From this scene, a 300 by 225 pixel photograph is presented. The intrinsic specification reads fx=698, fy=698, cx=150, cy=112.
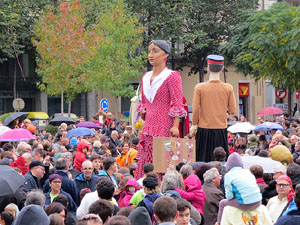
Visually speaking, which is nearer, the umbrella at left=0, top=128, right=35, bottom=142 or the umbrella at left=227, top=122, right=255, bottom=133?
the umbrella at left=0, top=128, right=35, bottom=142

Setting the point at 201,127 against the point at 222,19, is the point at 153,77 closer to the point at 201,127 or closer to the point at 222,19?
the point at 201,127

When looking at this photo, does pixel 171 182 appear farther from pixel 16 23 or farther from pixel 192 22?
pixel 192 22

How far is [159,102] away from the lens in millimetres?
11500

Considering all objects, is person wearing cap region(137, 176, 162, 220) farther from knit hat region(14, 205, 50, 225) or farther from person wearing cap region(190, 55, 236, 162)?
person wearing cap region(190, 55, 236, 162)

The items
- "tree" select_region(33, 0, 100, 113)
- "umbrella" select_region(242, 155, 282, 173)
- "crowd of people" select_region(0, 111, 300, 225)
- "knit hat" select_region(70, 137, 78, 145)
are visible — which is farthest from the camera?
"tree" select_region(33, 0, 100, 113)

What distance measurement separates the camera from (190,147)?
37.0ft

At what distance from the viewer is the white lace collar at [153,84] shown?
37.4ft

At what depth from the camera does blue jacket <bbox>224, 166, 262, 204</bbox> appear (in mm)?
6496

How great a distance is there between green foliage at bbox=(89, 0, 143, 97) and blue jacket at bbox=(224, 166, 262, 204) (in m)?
31.3

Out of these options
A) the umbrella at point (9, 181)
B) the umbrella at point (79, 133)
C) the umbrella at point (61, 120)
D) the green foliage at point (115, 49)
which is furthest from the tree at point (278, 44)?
the umbrella at point (9, 181)

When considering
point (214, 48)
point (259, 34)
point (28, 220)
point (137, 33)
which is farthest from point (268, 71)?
point (28, 220)

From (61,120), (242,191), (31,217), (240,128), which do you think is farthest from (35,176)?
(61,120)

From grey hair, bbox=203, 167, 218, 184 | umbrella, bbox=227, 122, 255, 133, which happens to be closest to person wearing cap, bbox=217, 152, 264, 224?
grey hair, bbox=203, 167, 218, 184

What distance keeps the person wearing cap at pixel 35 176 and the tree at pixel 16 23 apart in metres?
29.1
